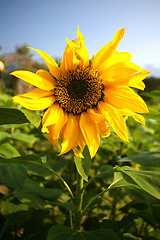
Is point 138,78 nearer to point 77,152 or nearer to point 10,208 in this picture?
point 77,152

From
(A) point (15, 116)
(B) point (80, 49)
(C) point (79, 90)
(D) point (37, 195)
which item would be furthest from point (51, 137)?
(D) point (37, 195)

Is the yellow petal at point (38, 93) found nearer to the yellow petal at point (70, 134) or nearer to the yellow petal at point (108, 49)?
the yellow petal at point (70, 134)

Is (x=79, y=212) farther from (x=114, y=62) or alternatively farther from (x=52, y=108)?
(x=114, y=62)

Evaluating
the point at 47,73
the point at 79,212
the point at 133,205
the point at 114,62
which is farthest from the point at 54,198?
the point at 114,62

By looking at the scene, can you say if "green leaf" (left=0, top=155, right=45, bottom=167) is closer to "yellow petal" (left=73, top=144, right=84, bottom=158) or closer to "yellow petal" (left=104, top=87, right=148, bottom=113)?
"yellow petal" (left=73, top=144, right=84, bottom=158)

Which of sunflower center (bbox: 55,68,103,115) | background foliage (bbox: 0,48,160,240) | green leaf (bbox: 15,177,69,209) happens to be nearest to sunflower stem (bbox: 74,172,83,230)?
background foliage (bbox: 0,48,160,240)

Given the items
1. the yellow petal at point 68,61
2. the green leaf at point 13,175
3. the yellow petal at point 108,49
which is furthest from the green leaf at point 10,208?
the yellow petal at point 108,49
